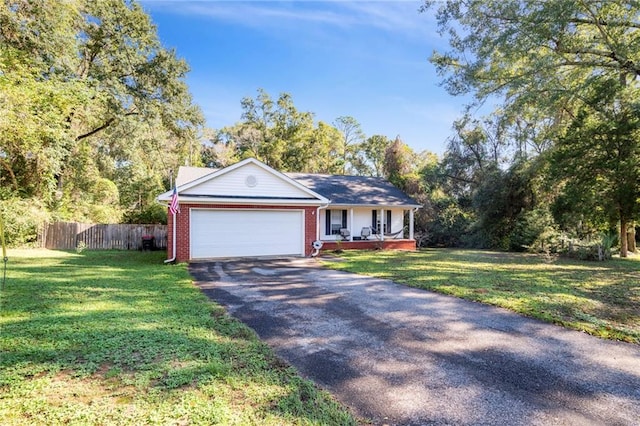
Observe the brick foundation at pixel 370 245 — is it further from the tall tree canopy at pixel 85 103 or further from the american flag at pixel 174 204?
the tall tree canopy at pixel 85 103

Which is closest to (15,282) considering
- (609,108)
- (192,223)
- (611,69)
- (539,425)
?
(192,223)

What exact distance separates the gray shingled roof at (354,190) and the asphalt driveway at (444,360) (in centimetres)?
1202

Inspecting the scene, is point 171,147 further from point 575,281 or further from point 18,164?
point 575,281

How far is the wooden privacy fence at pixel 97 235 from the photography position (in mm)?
16703

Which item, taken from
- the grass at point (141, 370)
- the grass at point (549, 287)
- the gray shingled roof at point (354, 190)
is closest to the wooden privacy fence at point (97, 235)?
the gray shingled roof at point (354, 190)

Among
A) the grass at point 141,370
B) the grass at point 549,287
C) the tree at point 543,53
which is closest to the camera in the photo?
the grass at point 141,370

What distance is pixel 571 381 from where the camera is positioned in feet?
10.8

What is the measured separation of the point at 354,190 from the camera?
64.9 ft

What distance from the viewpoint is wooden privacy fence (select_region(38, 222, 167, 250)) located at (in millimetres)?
16703

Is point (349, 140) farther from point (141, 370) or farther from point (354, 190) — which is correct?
point (141, 370)

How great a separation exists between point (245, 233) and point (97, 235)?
9.09 m

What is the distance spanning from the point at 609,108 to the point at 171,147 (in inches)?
1004

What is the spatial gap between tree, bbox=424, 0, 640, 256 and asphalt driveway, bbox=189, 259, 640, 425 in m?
9.18

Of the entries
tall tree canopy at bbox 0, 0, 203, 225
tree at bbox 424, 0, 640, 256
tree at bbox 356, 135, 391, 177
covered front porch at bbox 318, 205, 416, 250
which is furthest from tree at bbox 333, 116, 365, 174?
tree at bbox 424, 0, 640, 256
